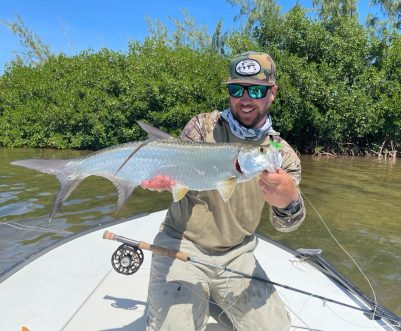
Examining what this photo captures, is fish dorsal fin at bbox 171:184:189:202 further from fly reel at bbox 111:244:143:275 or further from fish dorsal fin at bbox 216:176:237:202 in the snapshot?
fly reel at bbox 111:244:143:275

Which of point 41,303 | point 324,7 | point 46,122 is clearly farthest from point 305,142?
point 41,303

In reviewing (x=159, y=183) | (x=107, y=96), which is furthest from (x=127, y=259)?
(x=107, y=96)

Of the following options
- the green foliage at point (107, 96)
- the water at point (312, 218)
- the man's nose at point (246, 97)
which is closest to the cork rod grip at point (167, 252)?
the man's nose at point (246, 97)

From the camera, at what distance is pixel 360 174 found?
16266mm

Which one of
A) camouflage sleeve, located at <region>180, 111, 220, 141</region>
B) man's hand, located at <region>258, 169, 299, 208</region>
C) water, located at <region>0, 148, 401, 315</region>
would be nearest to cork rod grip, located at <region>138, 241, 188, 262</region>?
man's hand, located at <region>258, 169, 299, 208</region>

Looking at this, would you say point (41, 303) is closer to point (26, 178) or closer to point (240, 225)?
point (240, 225)

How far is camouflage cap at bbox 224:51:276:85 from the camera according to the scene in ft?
10.7

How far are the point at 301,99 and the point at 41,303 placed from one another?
64.7ft

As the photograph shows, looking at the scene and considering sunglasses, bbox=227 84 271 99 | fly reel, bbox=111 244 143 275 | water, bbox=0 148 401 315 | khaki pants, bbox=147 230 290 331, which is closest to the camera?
khaki pants, bbox=147 230 290 331

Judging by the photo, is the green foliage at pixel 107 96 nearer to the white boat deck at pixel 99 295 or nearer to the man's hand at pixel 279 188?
the white boat deck at pixel 99 295

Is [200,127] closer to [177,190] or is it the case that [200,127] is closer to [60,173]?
[177,190]

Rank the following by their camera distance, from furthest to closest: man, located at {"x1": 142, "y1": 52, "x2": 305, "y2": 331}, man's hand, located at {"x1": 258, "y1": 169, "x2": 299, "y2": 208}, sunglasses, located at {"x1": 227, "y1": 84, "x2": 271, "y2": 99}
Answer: sunglasses, located at {"x1": 227, "y1": 84, "x2": 271, "y2": 99} → man, located at {"x1": 142, "y1": 52, "x2": 305, "y2": 331} → man's hand, located at {"x1": 258, "y1": 169, "x2": 299, "y2": 208}

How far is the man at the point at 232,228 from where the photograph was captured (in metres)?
3.04

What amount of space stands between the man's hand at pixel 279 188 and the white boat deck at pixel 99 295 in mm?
1123
